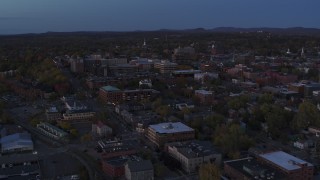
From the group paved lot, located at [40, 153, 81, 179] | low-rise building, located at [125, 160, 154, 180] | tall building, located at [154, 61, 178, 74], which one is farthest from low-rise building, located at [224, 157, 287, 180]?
tall building, located at [154, 61, 178, 74]

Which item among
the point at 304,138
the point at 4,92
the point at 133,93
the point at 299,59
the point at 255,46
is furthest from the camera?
the point at 255,46

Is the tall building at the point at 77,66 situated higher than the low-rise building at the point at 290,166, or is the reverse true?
the tall building at the point at 77,66

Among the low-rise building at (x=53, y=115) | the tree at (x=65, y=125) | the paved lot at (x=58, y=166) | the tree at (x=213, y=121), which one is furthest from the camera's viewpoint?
the low-rise building at (x=53, y=115)

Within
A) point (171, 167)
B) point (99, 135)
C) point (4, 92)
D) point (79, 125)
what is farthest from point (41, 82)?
point (171, 167)

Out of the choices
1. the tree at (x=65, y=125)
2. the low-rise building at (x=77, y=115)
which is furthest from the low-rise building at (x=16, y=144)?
the low-rise building at (x=77, y=115)

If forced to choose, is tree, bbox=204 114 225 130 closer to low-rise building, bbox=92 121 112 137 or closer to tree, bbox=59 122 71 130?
low-rise building, bbox=92 121 112 137

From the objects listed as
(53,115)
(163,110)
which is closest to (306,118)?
(163,110)

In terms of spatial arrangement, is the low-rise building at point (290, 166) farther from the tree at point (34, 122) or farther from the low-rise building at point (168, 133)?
the tree at point (34, 122)

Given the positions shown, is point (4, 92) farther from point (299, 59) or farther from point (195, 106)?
point (299, 59)
